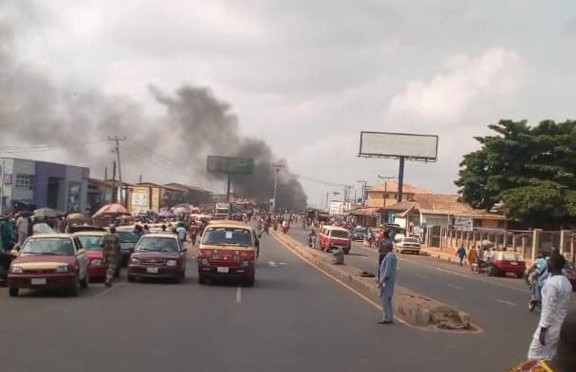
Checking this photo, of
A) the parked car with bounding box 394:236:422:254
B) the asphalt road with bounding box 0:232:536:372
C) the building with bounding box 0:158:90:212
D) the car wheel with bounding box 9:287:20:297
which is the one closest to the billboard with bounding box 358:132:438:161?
the parked car with bounding box 394:236:422:254

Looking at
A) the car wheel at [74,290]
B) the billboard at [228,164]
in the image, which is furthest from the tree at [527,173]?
the car wheel at [74,290]

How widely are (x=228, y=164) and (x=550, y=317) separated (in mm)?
84149

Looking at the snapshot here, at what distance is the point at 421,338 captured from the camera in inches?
527

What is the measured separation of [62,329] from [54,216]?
3536 centimetres

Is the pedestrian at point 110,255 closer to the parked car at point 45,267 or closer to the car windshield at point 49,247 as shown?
the parked car at point 45,267

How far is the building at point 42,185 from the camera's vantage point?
220 ft

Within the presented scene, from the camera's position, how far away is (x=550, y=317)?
798cm

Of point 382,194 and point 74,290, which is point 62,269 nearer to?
point 74,290

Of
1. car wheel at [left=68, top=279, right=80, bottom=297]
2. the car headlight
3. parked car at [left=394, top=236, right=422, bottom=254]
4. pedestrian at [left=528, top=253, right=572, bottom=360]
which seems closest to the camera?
pedestrian at [left=528, top=253, right=572, bottom=360]

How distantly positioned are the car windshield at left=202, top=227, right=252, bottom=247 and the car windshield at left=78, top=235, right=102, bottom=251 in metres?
3.20

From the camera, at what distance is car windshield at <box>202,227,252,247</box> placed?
76.3 feet

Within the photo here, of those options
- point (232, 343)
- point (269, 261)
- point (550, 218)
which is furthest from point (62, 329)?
point (550, 218)

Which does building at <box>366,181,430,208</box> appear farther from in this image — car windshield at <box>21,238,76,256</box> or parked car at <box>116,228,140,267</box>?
car windshield at <box>21,238,76,256</box>

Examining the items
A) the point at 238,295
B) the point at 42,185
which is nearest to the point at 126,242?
the point at 238,295
